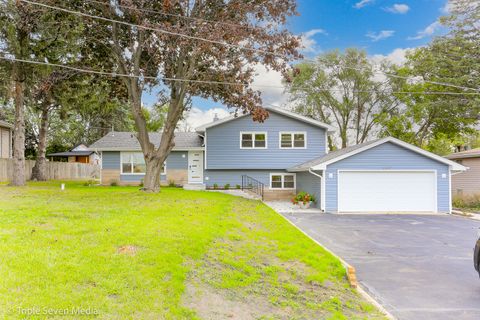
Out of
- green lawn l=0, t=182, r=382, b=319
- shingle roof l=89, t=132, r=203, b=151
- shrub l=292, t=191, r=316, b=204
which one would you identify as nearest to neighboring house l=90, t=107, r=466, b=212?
shingle roof l=89, t=132, r=203, b=151

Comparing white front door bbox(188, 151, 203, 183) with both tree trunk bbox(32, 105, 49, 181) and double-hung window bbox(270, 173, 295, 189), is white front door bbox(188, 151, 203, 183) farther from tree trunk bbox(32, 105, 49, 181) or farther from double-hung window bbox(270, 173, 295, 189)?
tree trunk bbox(32, 105, 49, 181)

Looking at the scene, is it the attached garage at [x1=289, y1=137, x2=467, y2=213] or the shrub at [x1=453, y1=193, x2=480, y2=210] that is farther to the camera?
the shrub at [x1=453, y1=193, x2=480, y2=210]

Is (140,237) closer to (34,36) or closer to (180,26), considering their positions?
(180,26)

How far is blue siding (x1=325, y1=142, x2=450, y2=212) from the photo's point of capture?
16297mm

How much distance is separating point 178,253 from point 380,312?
3445mm

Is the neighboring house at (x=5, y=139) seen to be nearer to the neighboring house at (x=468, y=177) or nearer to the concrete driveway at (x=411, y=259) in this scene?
Result: the concrete driveway at (x=411, y=259)

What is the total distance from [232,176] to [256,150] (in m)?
2.46

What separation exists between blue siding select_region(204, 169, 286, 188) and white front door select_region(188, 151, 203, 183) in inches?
61.7

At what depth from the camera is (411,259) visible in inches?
305

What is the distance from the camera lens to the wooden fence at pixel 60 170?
78.9 feet

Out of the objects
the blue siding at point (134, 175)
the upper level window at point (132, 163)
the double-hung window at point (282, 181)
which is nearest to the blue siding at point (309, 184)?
the double-hung window at point (282, 181)

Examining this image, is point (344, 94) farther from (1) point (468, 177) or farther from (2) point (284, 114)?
(1) point (468, 177)

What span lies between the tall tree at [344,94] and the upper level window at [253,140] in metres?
14.7

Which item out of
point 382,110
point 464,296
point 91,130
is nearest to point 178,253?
point 464,296
